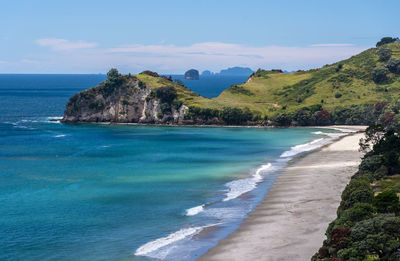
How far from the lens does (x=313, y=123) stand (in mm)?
158625

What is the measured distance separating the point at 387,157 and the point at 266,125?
3736 inches

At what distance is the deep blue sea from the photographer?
1684 inches

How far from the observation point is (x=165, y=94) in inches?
6737

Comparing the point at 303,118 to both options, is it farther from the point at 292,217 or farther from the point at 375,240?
the point at 375,240

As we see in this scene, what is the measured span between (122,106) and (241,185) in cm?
11555

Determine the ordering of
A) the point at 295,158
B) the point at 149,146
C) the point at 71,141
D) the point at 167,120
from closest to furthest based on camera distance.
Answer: the point at 295,158, the point at 149,146, the point at 71,141, the point at 167,120

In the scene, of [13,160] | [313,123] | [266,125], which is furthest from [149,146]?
[313,123]

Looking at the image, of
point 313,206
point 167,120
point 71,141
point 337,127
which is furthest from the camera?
point 167,120

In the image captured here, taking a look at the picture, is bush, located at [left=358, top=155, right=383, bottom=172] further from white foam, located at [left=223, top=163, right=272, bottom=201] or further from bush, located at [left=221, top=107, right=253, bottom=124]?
bush, located at [left=221, top=107, right=253, bottom=124]

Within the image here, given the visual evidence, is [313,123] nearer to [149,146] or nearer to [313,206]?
[149,146]

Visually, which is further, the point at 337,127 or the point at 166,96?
the point at 166,96

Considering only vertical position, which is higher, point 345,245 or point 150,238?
point 345,245

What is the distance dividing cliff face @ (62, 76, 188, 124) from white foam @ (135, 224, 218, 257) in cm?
12400

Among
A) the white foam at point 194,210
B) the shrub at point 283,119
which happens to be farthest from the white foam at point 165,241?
the shrub at point 283,119
